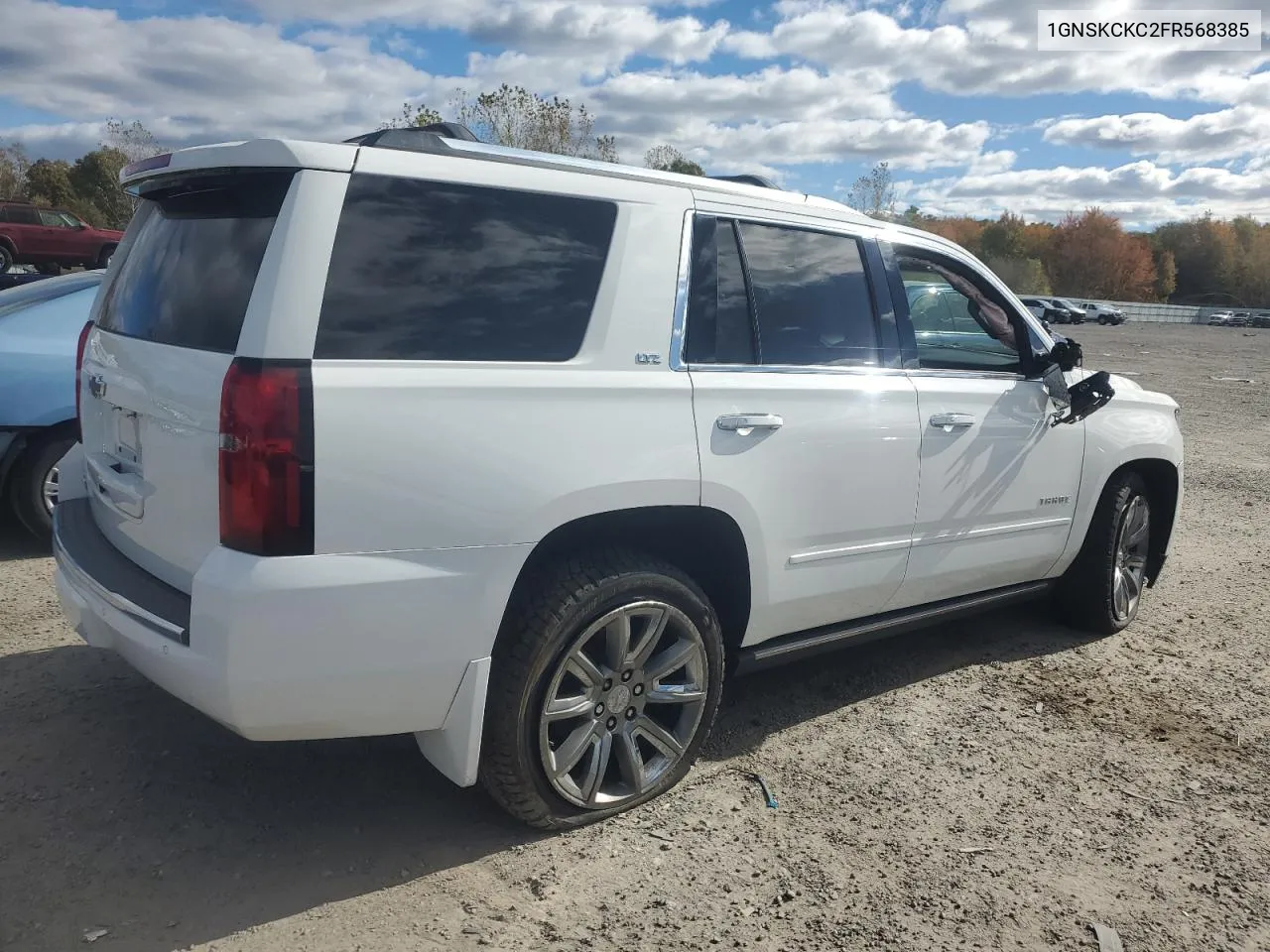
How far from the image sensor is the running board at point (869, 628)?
138 inches

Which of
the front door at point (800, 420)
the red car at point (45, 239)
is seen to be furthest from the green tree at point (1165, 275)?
the front door at point (800, 420)

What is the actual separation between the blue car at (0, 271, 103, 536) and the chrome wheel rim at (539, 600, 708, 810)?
3670mm

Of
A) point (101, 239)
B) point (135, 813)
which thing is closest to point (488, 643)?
point (135, 813)

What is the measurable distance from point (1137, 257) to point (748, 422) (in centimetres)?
11701

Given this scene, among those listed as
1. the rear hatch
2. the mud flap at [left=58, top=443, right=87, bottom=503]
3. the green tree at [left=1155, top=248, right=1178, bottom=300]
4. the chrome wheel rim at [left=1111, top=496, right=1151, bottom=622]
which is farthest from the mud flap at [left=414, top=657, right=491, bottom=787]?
the green tree at [left=1155, top=248, right=1178, bottom=300]

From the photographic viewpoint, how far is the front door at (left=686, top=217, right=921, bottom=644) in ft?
10.5

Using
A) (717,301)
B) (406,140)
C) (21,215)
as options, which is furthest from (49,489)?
(21,215)

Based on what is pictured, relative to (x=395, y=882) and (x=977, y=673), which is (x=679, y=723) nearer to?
(x=395, y=882)

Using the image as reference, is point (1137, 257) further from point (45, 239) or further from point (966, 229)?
point (45, 239)

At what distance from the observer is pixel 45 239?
25219mm

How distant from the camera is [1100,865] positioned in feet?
9.97

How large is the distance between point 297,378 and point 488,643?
33.6 inches

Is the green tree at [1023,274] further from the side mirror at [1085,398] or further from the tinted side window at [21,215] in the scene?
the side mirror at [1085,398]

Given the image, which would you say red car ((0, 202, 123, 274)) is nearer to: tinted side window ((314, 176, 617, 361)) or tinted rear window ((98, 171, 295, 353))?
tinted rear window ((98, 171, 295, 353))
